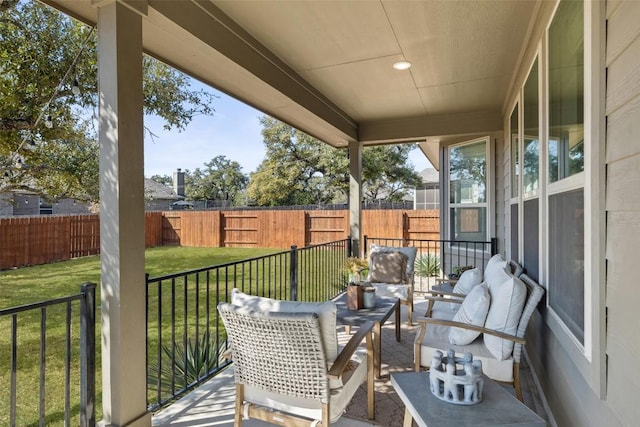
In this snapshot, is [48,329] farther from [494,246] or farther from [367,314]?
[494,246]

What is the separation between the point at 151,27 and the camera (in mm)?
2234

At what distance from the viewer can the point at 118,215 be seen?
1903mm

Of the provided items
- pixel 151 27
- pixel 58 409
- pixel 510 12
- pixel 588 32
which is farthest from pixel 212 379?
pixel 510 12

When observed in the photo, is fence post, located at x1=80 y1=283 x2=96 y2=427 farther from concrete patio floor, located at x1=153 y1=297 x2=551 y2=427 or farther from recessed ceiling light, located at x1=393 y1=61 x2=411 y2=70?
recessed ceiling light, located at x1=393 y1=61 x2=411 y2=70

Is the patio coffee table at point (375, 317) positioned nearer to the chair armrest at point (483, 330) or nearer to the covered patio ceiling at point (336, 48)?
the chair armrest at point (483, 330)

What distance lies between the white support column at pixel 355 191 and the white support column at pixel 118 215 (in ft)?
13.3

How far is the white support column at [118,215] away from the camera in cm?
189

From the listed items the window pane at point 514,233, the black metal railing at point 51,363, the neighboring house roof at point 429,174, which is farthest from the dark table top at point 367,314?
the neighboring house roof at point 429,174

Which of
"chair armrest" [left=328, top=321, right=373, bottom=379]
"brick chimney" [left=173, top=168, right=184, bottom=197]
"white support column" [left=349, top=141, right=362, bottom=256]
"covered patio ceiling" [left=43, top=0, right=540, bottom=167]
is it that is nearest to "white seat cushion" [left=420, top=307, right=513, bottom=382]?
"chair armrest" [left=328, top=321, right=373, bottom=379]

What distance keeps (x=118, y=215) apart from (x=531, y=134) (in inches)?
116

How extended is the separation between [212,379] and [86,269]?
297 inches

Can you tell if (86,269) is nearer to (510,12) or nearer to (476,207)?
(476,207)

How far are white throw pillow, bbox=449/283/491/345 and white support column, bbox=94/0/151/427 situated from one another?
2026mm

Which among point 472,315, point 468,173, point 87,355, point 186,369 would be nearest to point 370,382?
point 472,315
